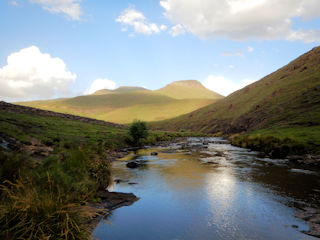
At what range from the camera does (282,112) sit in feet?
284

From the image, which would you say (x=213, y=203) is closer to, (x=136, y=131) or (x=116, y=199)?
(x=116, y=199)

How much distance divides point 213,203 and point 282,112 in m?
81.2

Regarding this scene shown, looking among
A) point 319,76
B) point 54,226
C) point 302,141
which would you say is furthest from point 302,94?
point 54,226

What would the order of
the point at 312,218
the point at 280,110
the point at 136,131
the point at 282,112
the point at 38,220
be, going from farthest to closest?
the point at 280,110
the point at 282,112
the point at 136,131
the point at 312,218
the point at 38,220

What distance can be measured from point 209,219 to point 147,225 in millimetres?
3866

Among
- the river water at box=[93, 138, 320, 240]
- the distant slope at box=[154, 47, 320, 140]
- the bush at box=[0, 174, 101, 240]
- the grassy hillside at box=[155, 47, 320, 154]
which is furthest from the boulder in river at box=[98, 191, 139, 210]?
the distant slope at box=[154, 47, 320, 140]

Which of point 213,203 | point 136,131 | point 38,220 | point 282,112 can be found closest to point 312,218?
point 213,203

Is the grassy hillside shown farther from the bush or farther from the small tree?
the bush

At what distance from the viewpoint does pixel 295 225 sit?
43.9ft

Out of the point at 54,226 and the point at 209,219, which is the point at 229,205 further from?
the point at 54,226

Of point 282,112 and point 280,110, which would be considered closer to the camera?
point 282,112

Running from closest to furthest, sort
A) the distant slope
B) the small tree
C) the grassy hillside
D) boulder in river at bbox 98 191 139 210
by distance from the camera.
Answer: boulder in river at bbox 98 191 139 210 < the grassy hillside < the small tree < the distant slope

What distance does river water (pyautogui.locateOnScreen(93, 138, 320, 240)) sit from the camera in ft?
41.9

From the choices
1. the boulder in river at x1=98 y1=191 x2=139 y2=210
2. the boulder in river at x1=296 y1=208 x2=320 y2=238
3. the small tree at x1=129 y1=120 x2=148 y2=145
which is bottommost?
the boulder in river at x1=98 y1=191 x2=139 y2=210
